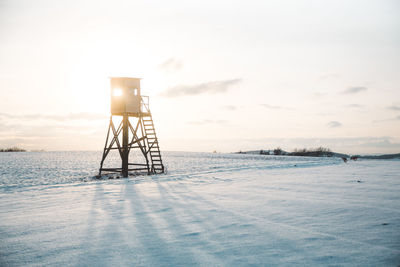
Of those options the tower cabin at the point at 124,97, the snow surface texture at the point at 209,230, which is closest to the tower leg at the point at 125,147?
the tower cabin at the point at 124,97

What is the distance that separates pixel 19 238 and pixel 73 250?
1363 millimetres

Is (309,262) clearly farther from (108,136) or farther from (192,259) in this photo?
(108,136)

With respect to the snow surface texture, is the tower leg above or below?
above

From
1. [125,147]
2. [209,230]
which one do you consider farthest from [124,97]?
[209,230]

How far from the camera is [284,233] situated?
4.45 meters

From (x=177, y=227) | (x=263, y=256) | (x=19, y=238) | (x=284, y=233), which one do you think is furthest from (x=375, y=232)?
(x=19, y=238)

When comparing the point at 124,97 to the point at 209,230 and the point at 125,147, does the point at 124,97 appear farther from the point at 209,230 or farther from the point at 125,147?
the point at 209,230

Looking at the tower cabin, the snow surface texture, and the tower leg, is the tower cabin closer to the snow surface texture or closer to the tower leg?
the tower leg

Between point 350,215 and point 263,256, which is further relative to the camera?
point 350,215

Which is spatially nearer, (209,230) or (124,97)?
(209,230)

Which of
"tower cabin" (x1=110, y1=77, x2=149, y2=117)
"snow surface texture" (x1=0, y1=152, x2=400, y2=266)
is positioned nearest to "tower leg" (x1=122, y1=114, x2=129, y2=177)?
"tower cabin" (x1=110, y1=77, x2=149, y2=117)

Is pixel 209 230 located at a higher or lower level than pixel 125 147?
lower

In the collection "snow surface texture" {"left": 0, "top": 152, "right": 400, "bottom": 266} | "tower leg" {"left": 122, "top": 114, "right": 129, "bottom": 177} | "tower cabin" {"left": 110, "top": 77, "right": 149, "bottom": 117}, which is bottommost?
"snow surface texture" {"left": 0, "top": 152, "right": 400, "bottom": 266}

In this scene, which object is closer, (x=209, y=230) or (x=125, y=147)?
(x=209, y=230)
